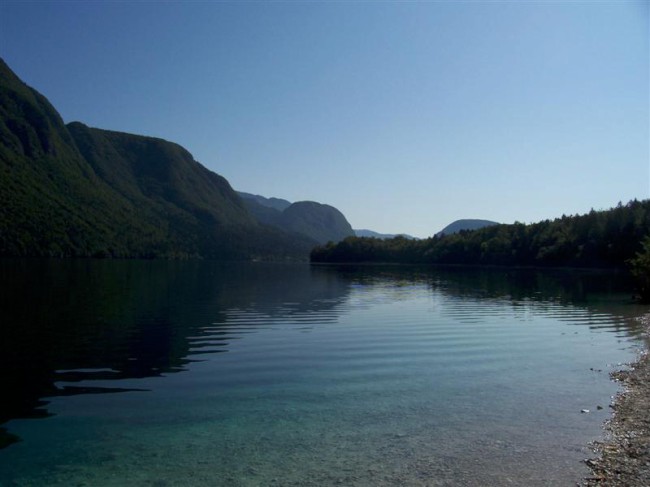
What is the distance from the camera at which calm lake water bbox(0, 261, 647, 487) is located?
13.2 m

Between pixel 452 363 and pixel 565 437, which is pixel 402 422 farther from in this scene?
pixel 452 363

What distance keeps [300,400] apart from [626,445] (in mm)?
10643

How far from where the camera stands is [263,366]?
25281mm

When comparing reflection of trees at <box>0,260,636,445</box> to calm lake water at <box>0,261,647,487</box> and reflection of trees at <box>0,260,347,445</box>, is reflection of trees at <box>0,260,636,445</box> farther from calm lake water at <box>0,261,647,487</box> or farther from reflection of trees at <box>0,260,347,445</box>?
calm lake water at <box>0,261,647,487</box>

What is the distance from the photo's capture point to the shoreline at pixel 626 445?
38.8 ft

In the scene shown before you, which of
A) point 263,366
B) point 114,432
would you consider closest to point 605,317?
point 263,366

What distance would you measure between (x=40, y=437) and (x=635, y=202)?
8382 inches

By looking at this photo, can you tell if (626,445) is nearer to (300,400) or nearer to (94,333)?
(300,400)

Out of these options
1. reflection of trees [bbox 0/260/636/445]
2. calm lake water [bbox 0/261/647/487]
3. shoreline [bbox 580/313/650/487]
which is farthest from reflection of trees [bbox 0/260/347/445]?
shoreline [bbox 580/313/650/487]

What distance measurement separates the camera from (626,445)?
45.4 ft

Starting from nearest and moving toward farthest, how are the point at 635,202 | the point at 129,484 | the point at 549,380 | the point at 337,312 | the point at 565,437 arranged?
the point at 129,484 < the point at 565,437 < the point at 549,380 < the point at 337,312 < the point at 635,202

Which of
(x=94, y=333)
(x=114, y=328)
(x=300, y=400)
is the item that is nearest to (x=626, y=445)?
(x=300, y=400)

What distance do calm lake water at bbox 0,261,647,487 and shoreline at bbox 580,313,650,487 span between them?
1.61 ft

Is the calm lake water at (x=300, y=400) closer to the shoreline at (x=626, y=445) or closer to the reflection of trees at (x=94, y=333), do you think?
the reflection of trees at (x=94, y=333)
